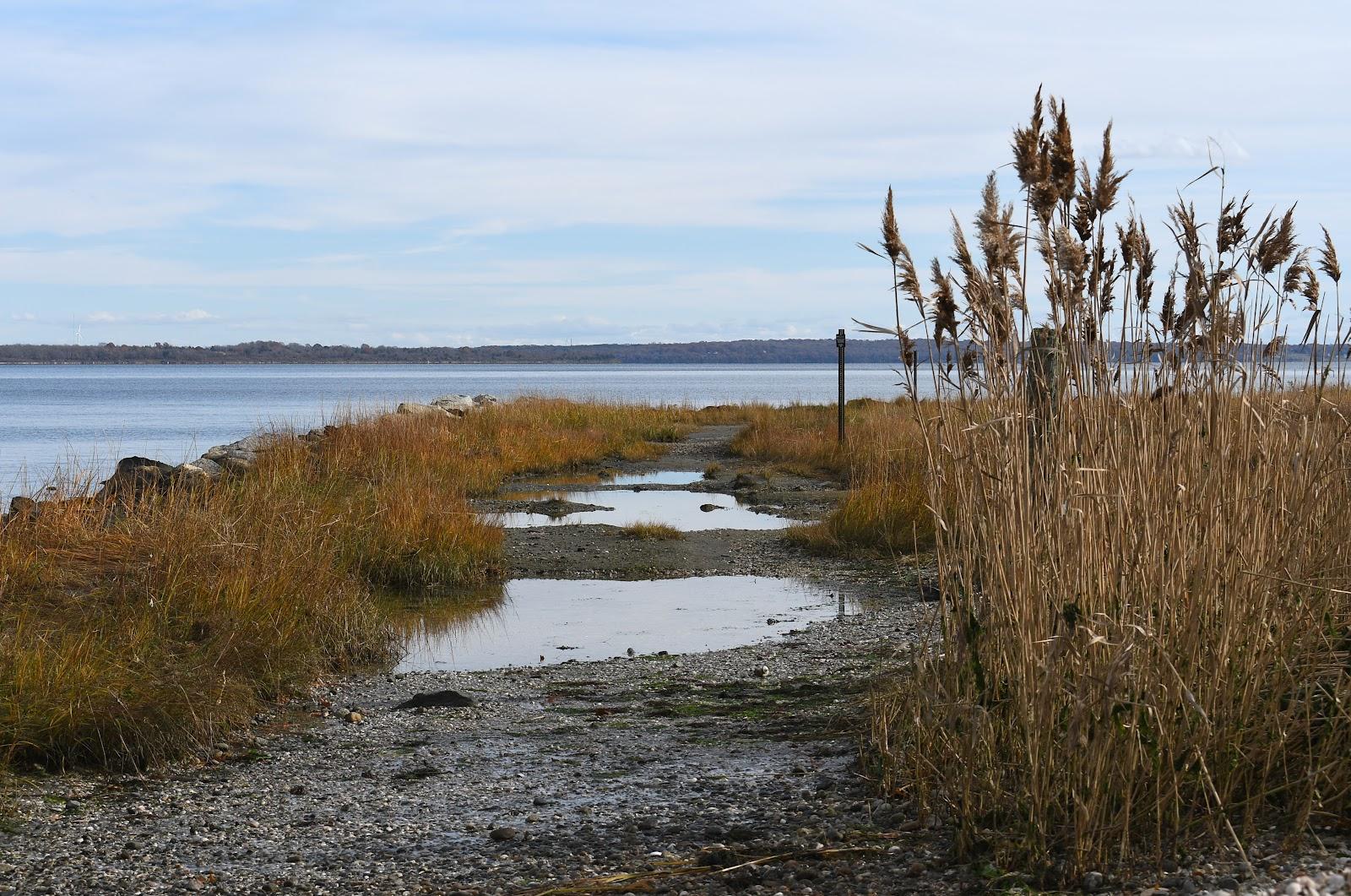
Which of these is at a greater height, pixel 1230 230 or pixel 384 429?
pixel 1230 230

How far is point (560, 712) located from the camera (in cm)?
643

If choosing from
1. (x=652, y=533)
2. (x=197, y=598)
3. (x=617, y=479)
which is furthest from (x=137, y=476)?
(x=617, y=479)

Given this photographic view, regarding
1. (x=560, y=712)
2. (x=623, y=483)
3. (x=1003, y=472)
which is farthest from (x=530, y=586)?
(x=623, y=483)

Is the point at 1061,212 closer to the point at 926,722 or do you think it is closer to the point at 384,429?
the point at 926,722

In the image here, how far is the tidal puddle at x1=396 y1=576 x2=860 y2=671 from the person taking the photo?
8.32 m

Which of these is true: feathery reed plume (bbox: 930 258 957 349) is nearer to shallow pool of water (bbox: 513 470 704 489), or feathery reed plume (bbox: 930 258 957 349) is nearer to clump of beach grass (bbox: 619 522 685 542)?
clump of beach grass (bbox: 619 522 685 542)

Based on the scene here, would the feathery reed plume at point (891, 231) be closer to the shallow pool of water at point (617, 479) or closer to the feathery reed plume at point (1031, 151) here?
the feathery reed plume at point (1031, 151)

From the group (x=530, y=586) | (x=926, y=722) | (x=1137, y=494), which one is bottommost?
(x=530, y=586)

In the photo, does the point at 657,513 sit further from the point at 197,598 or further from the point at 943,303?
the point at 943,303

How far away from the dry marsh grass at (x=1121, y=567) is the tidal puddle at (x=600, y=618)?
4.55 meters

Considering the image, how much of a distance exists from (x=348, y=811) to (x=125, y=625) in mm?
2169

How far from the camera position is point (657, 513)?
16.1m

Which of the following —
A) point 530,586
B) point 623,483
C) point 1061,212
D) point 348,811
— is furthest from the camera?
point 623,483

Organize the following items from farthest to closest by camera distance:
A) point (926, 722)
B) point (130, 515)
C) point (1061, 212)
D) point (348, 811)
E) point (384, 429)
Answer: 1. point (384, 429)
2. point (130, 515)
3. point (348, 811)
4. point (926, 722)
5. point (1061, 212)
